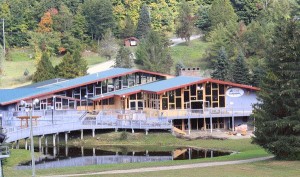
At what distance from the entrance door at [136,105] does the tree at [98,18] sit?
47.9 metres

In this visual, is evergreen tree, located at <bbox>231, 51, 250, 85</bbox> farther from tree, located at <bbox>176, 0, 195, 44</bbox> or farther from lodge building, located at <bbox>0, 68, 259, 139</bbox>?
tree, located at <bbox>176, 0, 195, 44</bbox>

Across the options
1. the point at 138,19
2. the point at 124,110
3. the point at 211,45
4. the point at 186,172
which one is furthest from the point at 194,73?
the point at 138,19

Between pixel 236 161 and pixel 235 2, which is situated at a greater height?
pixel 235 2

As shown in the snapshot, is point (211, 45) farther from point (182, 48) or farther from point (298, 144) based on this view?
point (298, 144)

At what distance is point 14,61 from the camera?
95812 millimetres

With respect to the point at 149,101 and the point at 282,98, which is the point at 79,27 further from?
the point at 282,98

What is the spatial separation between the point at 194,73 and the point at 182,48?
33830mm

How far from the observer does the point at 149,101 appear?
56719 millimetres

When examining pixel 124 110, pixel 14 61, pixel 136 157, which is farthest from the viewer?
pixel 14 61

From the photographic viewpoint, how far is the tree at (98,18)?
10412 cm

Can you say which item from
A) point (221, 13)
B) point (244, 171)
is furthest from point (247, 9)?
point (244, 171)

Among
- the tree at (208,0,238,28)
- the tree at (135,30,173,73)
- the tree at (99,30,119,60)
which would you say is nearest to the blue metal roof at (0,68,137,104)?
the tree at (135,30,173,73)

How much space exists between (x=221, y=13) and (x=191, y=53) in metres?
10.1

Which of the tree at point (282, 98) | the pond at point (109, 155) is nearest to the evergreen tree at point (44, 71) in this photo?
the pond at point (109, 155)
